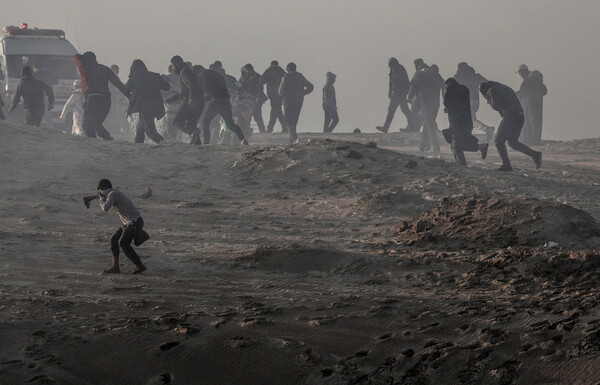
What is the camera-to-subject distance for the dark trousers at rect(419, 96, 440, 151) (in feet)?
68.5

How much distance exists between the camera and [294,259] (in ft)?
29.8

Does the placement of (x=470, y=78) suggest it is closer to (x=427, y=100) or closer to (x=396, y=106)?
(x=396, y=106)

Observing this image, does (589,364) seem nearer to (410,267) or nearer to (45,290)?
(410,267)

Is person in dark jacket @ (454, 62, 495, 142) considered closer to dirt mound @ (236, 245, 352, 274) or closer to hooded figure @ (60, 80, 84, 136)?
hooded figure @ (60, 80, 84, 136)

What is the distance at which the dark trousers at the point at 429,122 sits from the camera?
68.5 ft

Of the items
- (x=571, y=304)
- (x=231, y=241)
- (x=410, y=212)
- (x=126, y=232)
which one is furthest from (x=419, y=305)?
(x=410, y=212)

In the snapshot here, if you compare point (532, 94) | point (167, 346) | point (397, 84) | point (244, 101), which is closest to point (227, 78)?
point (244, 101)

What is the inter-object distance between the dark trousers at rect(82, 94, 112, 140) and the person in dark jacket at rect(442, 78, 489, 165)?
554 cm

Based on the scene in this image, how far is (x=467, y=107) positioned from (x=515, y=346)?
966 centimetres

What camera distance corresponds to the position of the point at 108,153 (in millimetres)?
16062

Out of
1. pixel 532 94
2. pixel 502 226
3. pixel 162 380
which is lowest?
pixel 162 380

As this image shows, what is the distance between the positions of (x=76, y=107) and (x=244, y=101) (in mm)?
3375

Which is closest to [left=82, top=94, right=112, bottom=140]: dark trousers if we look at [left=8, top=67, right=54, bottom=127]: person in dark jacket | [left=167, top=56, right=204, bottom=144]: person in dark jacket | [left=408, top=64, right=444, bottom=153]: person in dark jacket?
[left=167, top=56, right=204, bottom=144]: person in dark jacket

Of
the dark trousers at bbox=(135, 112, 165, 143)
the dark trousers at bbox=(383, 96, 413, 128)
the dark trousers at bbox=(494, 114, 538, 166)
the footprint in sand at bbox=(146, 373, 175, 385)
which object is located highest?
the dark trousers at bbox=(383, 96, 413, 128)
